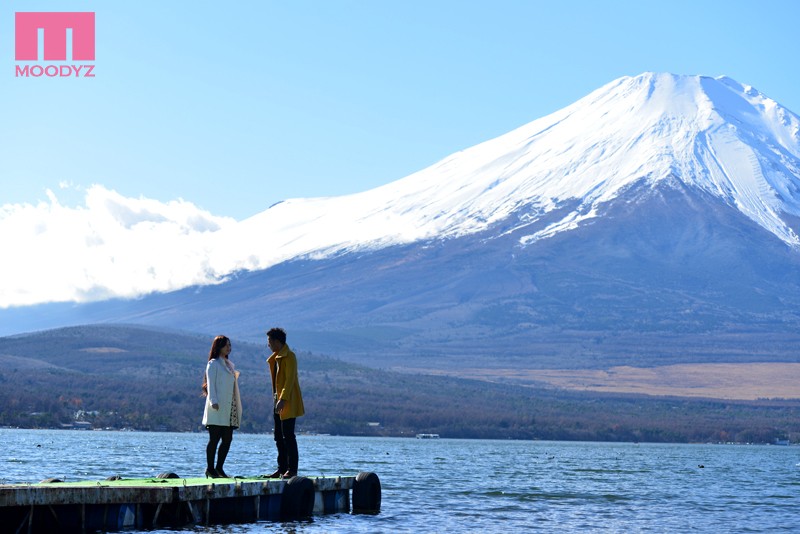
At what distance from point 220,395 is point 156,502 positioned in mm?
2460

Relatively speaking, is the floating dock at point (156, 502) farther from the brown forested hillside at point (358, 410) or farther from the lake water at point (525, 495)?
the brown forested hillside at point (358, 410)

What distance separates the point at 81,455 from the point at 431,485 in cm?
2484

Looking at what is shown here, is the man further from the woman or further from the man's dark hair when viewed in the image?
the woman

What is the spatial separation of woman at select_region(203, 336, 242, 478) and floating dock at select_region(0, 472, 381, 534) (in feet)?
3.13

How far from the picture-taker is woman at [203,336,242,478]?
27.0m

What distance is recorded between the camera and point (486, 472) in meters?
61.2

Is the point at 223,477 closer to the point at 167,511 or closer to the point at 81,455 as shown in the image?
the point at 167,511

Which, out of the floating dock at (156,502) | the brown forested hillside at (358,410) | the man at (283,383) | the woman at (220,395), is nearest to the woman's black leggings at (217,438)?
the woman at (220,395)

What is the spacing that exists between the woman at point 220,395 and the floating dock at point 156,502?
0.95m

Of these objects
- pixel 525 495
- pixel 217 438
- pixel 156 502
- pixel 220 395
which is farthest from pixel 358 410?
pixel 156 502

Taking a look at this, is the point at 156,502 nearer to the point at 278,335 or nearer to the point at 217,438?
the point at 217,438

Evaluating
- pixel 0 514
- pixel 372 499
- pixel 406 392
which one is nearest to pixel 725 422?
pixel 406 392

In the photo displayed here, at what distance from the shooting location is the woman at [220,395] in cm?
2703

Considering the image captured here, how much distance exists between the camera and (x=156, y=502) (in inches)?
1013
